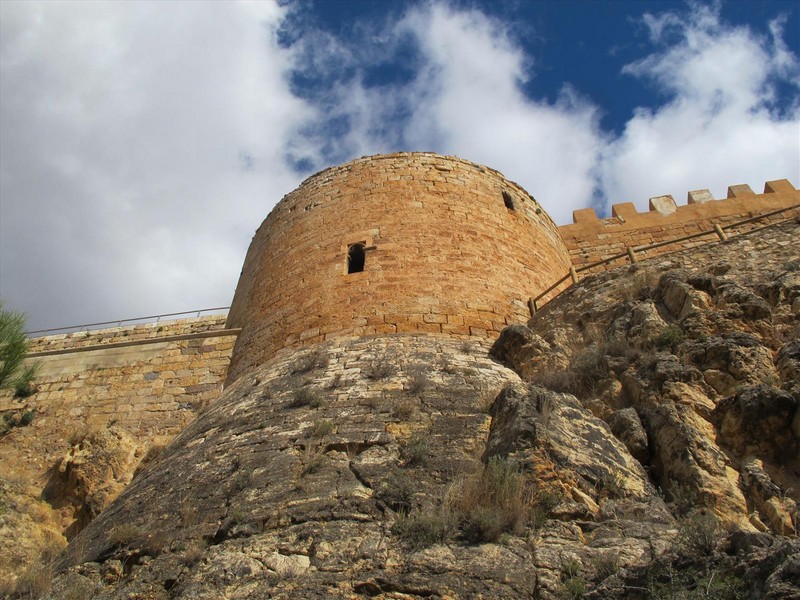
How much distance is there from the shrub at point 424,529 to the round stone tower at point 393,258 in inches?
143

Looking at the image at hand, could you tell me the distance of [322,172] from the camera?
10.4m

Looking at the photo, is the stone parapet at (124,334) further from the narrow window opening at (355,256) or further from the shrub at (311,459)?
the shrub at (311,459)

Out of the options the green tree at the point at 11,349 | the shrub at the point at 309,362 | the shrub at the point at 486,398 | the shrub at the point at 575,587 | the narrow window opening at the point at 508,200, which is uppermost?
the narrow window opening at the point at 508,200

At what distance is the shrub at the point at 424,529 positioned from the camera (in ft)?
12.6

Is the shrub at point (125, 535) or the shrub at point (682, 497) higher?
the shrub at point (682, 497)

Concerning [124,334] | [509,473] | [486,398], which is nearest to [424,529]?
[509,473]

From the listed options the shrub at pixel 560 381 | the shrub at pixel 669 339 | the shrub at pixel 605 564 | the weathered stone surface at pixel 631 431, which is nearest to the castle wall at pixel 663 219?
the shrub at pixel 560 381

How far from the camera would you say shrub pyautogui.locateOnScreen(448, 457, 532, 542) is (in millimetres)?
3873

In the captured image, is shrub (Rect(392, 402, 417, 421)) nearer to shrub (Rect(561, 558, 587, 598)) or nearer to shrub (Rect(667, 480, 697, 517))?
shrub (Rect(667, 480, 697, 517))

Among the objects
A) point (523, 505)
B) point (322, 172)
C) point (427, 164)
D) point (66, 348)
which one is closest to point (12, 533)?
point (66, 348)

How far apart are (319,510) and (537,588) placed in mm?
1517

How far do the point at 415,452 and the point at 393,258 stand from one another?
3840 mm

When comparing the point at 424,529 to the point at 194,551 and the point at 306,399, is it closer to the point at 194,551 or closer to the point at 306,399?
the point at 194,551

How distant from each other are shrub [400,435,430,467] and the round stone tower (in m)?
2.55
